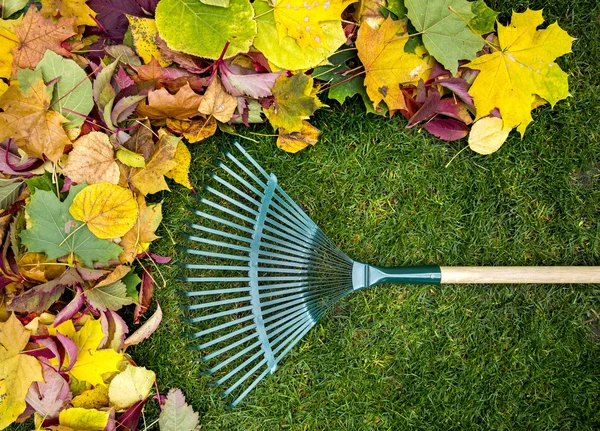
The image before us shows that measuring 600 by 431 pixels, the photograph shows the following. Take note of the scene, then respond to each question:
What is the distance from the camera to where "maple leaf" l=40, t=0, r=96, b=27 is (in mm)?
1400

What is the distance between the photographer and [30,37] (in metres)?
1.40

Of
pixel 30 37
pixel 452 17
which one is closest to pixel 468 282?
pixel 452 17

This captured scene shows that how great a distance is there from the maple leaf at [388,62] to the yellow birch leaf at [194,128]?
20.2 inches

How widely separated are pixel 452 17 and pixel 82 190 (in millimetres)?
1197

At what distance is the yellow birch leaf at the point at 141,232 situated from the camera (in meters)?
1.50

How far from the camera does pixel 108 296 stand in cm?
148

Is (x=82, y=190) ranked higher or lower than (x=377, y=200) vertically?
higher

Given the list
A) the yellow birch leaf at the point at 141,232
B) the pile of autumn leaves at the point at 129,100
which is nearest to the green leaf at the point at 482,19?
the pile of autumn leaves at the point at 129,100

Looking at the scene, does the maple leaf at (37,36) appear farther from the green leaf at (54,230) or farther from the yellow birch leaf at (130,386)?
the yellow birch leaf at (130,386)

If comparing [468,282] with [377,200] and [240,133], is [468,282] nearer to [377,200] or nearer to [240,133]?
[377,200]

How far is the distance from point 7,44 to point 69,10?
20cm

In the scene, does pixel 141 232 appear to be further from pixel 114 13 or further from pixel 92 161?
pixel 114 13

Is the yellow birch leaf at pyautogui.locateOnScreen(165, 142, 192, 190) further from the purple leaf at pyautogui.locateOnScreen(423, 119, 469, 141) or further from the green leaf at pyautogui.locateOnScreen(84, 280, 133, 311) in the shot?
the purple leaf at pyautogui.locateOnScreen(423, 119, 469, 141)

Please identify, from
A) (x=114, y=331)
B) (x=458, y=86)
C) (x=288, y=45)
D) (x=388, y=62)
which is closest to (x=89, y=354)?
(x=114, y=331)
